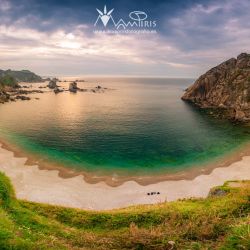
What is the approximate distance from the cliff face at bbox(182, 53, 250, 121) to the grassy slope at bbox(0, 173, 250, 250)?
11258 centimetres

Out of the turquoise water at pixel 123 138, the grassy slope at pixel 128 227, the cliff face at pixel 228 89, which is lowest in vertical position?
the turquoise water at pixel 123 138

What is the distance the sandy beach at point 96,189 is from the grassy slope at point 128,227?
26.9 metres

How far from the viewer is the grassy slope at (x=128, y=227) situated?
1397cm

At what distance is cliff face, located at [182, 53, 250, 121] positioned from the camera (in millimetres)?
128750

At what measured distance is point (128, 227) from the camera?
18172mm

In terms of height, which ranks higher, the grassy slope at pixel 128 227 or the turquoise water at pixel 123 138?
the grassy slope at pixel 128 227

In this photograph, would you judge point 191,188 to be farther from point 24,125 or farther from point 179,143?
point 24,125

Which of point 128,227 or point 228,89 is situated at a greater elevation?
point 228,89

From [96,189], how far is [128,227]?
118 feet

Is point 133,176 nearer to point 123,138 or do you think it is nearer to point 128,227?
point 123,138

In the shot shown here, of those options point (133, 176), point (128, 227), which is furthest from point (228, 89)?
point (128, 227)

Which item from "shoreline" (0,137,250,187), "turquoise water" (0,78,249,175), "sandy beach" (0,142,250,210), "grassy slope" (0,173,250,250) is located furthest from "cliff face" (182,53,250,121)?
"grassy slope" (0,173,250,250)

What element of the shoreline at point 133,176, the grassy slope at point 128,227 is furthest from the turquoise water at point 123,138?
the grassy slope at point 128,227

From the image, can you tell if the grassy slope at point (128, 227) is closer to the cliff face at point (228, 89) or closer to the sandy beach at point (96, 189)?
the sandy beach at point (96, 189)
